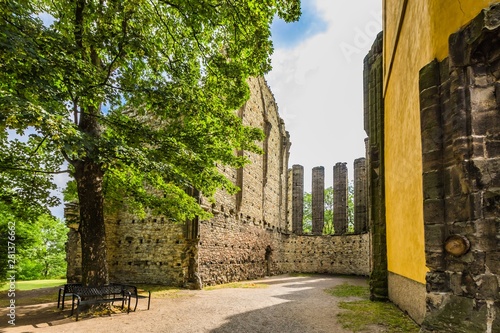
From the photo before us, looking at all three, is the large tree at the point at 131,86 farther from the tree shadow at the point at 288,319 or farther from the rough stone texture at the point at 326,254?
the rough stone texture at the point at 326,254

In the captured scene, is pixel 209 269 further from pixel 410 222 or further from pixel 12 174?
pixel 410 222

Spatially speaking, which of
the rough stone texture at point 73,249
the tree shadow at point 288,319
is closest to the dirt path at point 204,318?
the tree shadow at point 288,319

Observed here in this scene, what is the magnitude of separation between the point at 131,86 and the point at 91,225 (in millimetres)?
3457

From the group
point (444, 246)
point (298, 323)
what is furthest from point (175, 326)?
point (444, 246)

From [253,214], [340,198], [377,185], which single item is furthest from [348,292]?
[340,198]

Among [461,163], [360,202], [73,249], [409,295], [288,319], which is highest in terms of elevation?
[360,202]

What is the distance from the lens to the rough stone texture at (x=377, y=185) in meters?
9.71

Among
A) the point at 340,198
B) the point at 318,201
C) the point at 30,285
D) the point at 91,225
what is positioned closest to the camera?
the point at 91,225

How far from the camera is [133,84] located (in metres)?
7.25

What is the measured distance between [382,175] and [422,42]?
230 inches

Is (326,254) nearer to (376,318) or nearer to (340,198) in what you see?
(340,198)

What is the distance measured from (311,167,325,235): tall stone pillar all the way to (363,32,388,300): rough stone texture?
14613 mm

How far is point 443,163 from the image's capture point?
3693 mm

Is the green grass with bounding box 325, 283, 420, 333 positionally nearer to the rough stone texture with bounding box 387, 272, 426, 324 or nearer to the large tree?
the rough stone texture with bounding box 387, 272, 426, 324
